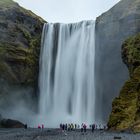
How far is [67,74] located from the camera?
93.1 m

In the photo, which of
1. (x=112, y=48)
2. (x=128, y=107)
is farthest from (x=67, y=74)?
(x=128, y=107)

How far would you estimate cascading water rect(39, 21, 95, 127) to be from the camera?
285ft

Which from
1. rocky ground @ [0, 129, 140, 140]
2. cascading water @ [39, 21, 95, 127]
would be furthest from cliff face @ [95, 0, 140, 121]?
rocky ground @ [0, 129, 140, 140]

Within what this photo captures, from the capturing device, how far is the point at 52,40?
A: 9725 cm

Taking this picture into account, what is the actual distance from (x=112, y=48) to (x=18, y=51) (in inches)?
876

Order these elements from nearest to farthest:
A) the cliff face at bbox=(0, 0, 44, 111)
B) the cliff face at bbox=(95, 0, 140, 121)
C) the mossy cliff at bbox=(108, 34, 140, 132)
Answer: the mossy cliff at bbox=(108, 34, 140, 132) → the cliff face at bbox=(95, 0, 140, 121) → the cliff face at bbox=(0, 0, 44, 111)

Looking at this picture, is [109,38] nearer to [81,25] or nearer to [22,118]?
[81,25]

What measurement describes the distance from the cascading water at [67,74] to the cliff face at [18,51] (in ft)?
7.75

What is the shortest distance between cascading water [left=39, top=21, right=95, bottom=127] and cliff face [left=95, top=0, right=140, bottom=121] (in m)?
1.64

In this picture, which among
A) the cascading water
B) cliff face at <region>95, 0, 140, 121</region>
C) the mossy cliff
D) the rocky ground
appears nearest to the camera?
the rocky ground

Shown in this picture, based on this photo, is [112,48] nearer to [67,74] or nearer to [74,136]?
[67,74]

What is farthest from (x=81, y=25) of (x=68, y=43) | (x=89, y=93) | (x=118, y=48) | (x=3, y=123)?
(x=3, y=123)

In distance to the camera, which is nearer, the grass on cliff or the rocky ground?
the rocky ground

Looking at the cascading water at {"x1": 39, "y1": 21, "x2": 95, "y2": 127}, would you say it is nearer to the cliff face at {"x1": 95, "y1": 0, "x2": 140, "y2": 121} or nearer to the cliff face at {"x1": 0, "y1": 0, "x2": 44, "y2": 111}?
the cliff face at {"x1": 95, "y1": 0, "x2": 140, "y2": 121}
